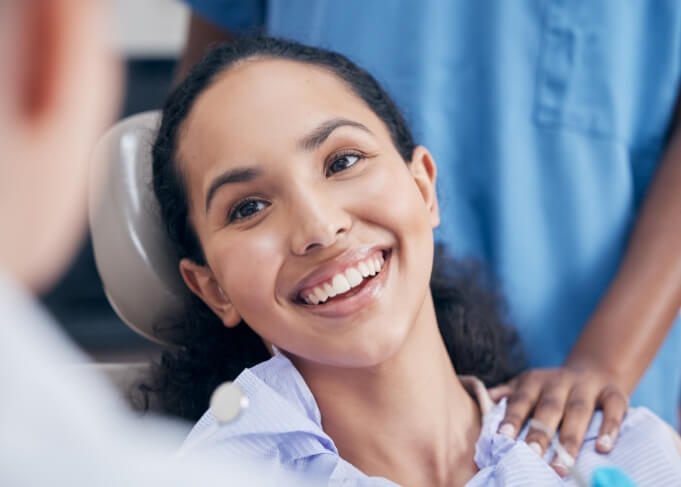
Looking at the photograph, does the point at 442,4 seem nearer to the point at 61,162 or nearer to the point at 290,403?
the point at 290,403

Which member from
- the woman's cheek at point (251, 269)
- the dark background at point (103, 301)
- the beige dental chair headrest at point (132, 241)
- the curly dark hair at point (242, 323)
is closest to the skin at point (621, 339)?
the curly dark hair at point (242, 323)

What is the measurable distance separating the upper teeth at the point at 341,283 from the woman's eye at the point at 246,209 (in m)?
0.11

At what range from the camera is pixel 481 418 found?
1.06 m

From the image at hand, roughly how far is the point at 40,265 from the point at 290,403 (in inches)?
23.5

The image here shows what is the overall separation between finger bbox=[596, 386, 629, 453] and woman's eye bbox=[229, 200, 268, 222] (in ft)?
1.56

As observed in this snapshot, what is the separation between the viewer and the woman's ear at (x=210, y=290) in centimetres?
101

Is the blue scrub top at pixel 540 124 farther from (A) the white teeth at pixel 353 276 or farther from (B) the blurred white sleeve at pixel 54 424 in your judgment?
(B) the blurred white sleeve at pixel 54 424

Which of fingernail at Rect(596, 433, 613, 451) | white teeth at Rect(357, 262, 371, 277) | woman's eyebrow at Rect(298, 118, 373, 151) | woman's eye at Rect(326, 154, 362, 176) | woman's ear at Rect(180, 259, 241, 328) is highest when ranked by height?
woman's eyebrow at Rect(298, 118, 373, 151)

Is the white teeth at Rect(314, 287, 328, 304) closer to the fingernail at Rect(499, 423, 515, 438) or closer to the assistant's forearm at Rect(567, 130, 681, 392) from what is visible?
the fingernail at Rect(499, 423, 515, 438)

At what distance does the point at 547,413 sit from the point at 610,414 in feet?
0.24

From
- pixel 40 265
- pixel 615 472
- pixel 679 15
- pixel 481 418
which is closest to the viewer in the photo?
pixel 40 265

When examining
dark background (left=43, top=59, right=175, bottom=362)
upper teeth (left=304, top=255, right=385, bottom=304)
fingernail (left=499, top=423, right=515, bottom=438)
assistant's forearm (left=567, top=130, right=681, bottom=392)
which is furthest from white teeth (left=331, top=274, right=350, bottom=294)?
dark background (left=43, top=59, right=175, bottom=362)

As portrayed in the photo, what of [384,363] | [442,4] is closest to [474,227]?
[442,4]

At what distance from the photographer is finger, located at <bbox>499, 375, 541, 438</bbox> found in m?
1.00
